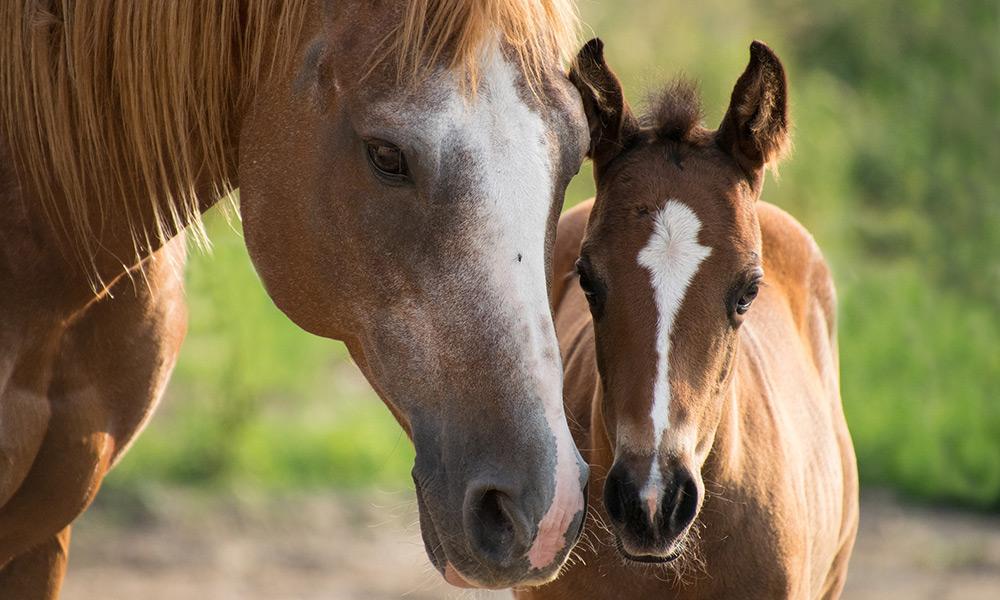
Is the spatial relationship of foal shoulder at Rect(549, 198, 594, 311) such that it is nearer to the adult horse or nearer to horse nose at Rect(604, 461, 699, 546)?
horse nose at Rect(604, 461, 699, 546)

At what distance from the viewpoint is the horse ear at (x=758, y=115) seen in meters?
2.62

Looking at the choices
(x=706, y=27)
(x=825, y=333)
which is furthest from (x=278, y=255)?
(x=706, y=27)

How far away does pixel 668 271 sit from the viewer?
96.7 inches

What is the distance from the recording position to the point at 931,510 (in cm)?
668

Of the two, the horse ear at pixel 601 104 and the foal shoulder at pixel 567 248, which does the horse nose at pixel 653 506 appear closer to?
the horse ear at pixel 601 104

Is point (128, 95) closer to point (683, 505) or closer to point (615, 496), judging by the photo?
point (615, 496)

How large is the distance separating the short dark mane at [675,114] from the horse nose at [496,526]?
44.2 inches

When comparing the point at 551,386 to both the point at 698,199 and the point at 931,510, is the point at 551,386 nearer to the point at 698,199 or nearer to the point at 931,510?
the point at 698,199

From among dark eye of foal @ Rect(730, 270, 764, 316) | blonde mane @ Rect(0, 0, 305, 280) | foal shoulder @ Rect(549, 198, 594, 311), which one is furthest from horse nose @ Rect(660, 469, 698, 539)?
foal shoulder @ Rect(549, 198, 594, 311)

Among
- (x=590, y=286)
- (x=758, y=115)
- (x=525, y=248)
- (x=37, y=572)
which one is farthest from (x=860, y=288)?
(x=525, y=248)

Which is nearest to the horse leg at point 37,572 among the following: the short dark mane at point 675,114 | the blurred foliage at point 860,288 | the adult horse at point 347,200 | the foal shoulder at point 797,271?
the adult horse at point 347,200

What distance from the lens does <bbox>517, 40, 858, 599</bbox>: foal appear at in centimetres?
238

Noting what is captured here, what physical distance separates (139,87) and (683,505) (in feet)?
4.28

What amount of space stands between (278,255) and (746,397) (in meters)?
1.34
